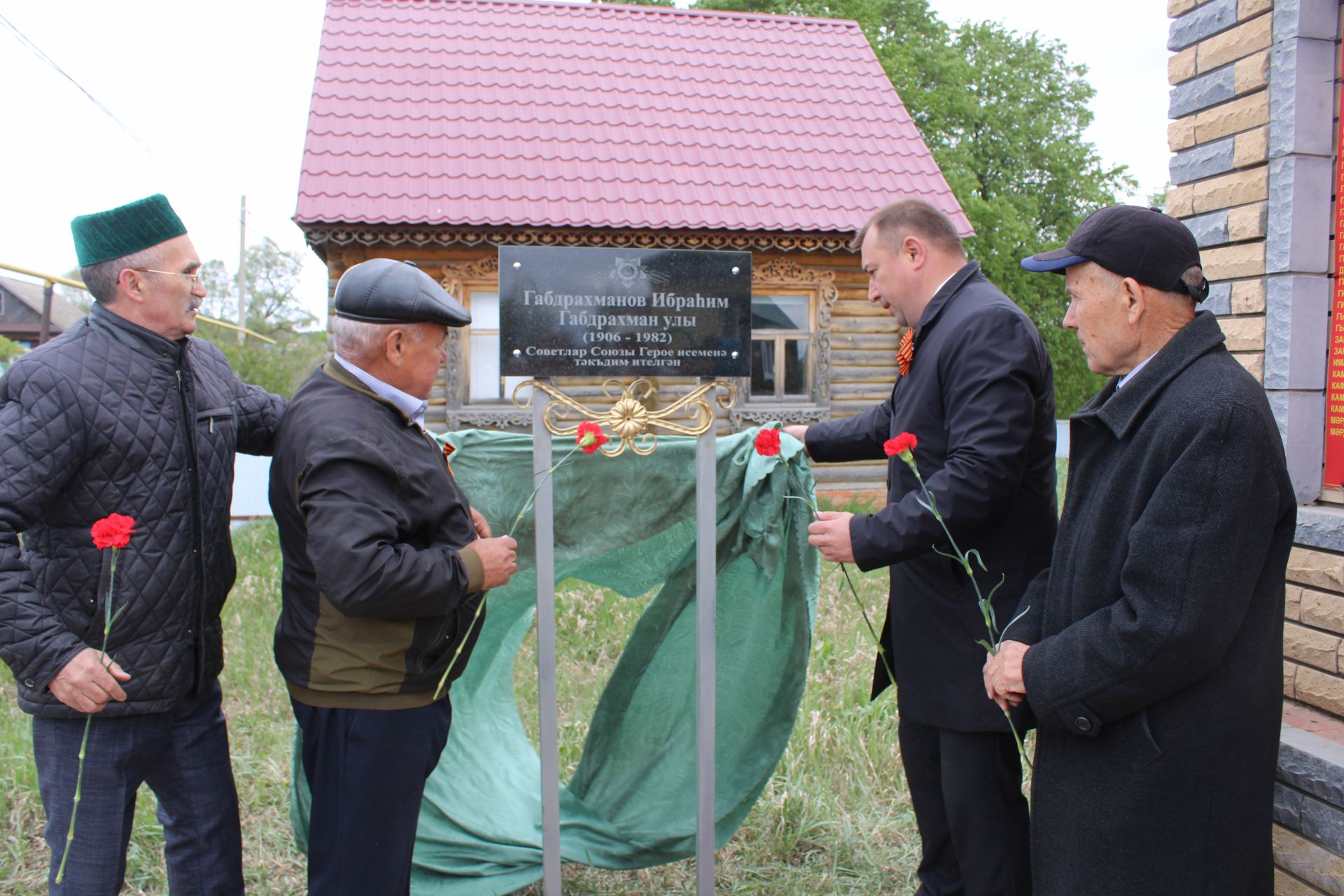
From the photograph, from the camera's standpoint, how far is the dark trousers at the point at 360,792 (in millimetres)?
2229

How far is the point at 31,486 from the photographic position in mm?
2105

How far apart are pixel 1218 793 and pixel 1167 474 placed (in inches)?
24.8

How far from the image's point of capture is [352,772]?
2221mm

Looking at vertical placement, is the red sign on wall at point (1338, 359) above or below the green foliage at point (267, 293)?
below

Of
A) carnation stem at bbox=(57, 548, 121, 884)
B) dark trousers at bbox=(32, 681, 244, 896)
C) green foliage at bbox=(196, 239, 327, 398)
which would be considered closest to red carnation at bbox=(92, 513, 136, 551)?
carnation stem at bbox=(57, 548, 121, 884)

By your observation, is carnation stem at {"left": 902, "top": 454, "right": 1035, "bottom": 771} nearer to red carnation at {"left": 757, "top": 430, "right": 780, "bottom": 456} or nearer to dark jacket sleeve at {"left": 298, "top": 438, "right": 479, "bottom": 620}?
red carnation at {"left": 757, "top": 430, "right": 780, "bottom": 456}

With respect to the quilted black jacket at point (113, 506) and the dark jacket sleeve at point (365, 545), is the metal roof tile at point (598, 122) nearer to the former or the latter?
the quilted black jacket at point (113, 506)

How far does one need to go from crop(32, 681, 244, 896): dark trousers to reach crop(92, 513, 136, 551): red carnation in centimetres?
49

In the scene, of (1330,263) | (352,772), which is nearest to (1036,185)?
(1330,263)

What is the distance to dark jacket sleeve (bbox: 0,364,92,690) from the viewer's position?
2.06 meters

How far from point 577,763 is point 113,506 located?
8.09 ft

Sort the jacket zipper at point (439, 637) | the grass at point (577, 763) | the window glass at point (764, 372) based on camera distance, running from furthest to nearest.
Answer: the window glass at point (764, 372)
the grass at point (577, 763)
the jacket zipper at point (439, 637)

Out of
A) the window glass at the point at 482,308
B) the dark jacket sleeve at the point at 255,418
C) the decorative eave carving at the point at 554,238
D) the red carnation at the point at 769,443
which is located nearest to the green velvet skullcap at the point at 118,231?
the dark jacket sleeve at the point at 255,418

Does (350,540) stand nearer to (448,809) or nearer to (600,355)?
(600,355)
